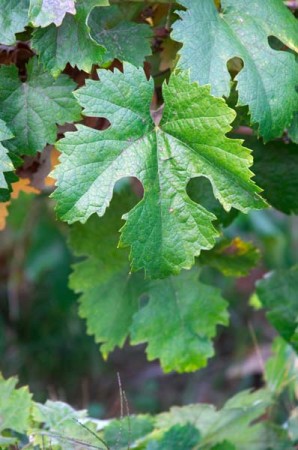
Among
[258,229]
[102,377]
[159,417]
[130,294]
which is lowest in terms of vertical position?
[102,377]

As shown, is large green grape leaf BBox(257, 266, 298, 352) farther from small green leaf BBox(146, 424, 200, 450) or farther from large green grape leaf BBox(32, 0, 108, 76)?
large green grape leaf BBox(32, 0, 108, 76)

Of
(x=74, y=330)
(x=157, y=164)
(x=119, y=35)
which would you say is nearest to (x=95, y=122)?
(x=119, y=35)

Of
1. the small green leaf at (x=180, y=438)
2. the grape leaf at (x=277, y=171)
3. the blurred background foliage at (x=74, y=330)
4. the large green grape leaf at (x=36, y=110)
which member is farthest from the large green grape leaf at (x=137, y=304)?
the blurred background foliage at (x=74, y=330)

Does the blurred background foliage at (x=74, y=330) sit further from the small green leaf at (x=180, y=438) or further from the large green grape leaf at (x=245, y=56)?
the large green grape leaf at (x=245, y=56)

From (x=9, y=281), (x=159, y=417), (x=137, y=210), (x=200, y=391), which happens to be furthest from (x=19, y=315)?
(x=137, y=210)

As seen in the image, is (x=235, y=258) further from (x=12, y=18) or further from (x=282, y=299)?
(x=12, y=18)

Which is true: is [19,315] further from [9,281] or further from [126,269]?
[126,269]
